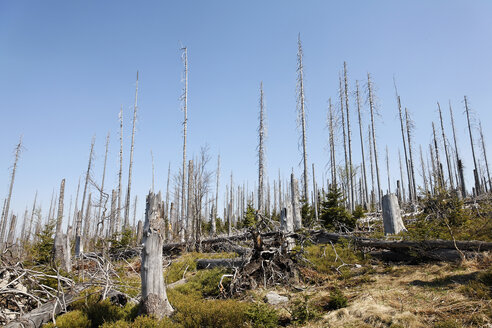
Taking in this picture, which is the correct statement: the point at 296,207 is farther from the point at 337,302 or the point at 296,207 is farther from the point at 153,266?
the point at 153,266

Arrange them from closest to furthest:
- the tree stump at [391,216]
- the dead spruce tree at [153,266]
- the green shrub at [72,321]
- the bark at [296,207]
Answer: the green shrub at [72,321] → the dead spruce tree at [153,266] → the tree stump at [391,216] → the bark at [296,207]

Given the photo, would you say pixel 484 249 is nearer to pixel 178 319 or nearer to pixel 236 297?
pixel 236 297

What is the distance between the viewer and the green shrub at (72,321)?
17.5 feet

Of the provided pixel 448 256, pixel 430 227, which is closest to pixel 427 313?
pixel 448 256

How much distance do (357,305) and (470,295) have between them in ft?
6.00

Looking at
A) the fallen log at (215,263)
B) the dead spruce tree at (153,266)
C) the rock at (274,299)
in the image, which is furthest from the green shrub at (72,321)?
the fallen log at (215,263)

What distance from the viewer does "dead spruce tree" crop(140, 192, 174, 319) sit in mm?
5555

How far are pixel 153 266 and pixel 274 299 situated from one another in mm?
2802

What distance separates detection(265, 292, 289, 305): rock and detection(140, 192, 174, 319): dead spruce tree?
2137 millimetres

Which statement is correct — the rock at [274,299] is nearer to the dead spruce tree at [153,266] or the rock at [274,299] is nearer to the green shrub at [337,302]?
the green shrub at [337,302]

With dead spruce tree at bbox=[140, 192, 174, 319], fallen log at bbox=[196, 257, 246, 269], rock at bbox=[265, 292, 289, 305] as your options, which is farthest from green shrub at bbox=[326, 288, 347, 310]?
fallen log at bbox=[196, 257, 246, 269]

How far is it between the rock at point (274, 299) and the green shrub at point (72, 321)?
3.71 metres

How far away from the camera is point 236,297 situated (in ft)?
23.2

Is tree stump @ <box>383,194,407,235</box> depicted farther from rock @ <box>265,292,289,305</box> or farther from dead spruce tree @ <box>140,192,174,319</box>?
dead spruce tree @ <box>140,192,174,319</box>
